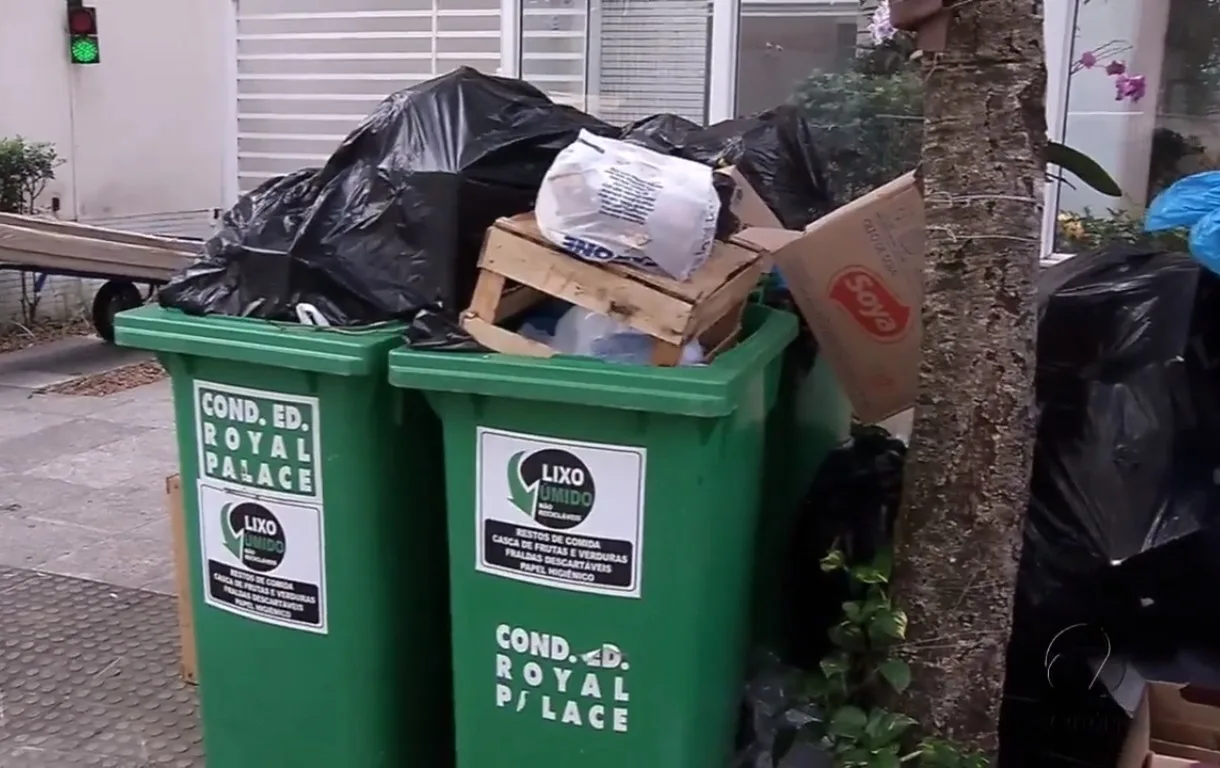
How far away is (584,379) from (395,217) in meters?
0.62

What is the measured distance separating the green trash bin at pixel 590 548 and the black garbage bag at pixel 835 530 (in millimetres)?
512

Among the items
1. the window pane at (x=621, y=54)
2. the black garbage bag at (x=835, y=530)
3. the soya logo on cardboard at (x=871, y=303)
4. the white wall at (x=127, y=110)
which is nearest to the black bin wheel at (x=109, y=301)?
the white wall at (x=127, y=110)

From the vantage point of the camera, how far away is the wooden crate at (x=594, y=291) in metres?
2.27

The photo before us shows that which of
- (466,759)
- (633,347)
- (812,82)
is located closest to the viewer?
(633,347)

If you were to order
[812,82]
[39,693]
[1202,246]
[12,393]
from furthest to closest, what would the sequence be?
[12,393]
[812,82]
[39,693]
[1202,246]

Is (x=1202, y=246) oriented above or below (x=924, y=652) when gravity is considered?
above

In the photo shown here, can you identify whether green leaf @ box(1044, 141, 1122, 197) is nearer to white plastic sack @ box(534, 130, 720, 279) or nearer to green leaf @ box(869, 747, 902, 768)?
white plastic sack @ box(534, 130, 720, 279)

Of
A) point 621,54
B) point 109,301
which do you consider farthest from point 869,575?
point 109,301

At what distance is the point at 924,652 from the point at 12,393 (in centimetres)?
581

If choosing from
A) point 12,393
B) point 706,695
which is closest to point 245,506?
point 706,695

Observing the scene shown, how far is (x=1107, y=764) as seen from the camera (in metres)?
A: 2.75

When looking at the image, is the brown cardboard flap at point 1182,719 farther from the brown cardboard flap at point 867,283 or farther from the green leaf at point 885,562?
the brown cardboard flap at point 867,283

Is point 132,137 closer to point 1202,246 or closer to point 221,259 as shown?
point 221,259

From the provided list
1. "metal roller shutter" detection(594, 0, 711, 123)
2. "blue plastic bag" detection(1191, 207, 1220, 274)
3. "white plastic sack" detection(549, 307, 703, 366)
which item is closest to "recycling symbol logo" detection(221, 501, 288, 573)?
"white plastic sack" detection(549, 307, 703, 366)
